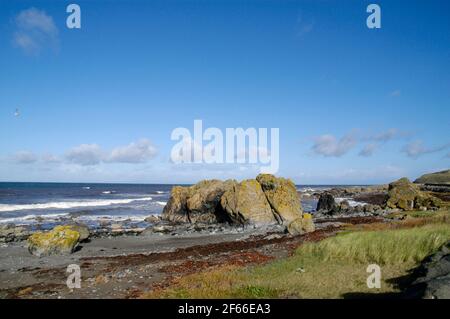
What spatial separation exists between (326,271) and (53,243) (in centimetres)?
2180

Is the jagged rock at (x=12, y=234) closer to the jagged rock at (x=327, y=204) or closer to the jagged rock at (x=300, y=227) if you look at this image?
the jagged rock at (x=300, y=227)

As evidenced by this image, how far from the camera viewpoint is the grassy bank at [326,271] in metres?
14.4

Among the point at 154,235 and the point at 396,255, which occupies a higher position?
the point at 396,255

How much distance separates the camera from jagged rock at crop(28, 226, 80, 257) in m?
29.1

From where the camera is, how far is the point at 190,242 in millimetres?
36062

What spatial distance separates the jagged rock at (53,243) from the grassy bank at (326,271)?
15.9 metres

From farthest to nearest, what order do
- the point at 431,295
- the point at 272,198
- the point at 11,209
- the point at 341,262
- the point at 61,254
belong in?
1. the point at 11,209
2. the point at 272,198
3. the point at 61,254
4. the point at 341,262
5. the point at 431,295

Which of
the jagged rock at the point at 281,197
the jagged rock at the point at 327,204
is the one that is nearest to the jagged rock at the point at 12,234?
the jagged rock at the point at 281,197

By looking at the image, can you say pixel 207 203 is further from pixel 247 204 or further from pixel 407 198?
pixel 407 198

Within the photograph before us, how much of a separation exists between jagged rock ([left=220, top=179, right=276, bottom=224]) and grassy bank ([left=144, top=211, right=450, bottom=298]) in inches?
913
